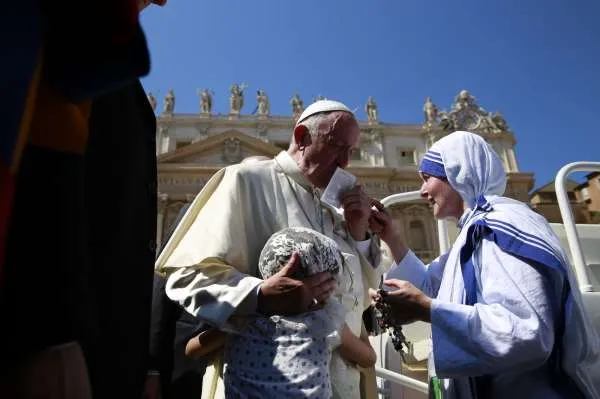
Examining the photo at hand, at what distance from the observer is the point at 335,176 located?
1877 mm

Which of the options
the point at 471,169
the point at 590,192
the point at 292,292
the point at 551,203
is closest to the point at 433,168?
the point at 471,169

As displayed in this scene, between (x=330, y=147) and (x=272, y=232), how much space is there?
1.68 feet

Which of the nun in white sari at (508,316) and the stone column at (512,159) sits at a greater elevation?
the stone column at (512,159)

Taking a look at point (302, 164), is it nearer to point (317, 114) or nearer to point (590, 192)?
point (317, 114)

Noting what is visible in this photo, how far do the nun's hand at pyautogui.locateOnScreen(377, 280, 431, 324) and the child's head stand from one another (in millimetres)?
269

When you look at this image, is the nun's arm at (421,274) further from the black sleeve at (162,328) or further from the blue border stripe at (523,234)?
the black sleeve at (162,328)

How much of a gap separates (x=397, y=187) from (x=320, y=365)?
2213cm

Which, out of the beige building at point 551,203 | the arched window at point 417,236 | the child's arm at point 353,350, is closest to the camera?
the child's arm at point 353,350

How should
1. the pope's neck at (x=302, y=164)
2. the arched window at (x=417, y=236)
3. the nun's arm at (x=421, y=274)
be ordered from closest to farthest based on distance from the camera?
the pope's neck at (x=302, y=164)
the nun's arm at (x=421, y=274)
the arched window at (x=417, y=236)

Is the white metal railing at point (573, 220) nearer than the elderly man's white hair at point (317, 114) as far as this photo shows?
No

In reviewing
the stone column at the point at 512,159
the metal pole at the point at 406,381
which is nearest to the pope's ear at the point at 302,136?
the metal pole at the point at 406,381

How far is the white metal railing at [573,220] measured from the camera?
2.48 m

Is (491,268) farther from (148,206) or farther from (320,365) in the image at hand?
(148,206)

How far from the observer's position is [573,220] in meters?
2.67
